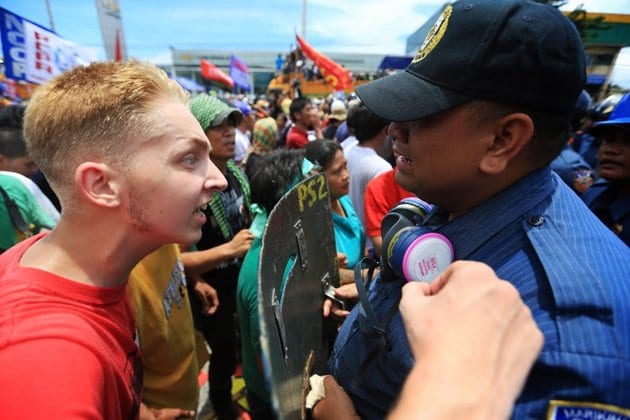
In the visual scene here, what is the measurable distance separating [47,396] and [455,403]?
0.82 m

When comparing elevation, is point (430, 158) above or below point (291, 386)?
above

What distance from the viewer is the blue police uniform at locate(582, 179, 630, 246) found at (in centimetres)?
216

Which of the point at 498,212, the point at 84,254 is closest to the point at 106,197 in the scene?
the point at 84,254

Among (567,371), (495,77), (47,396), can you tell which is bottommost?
(47,396)

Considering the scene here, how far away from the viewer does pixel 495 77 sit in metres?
0.88

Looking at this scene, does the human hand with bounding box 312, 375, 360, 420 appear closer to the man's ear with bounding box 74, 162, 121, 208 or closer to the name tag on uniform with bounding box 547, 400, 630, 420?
the name tag on uniform with bounding box 547, 400, 630, 420

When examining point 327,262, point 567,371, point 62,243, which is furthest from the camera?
point 327,262

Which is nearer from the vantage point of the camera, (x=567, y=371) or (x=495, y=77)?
(x=567, y=371)

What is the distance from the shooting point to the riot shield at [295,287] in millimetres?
693

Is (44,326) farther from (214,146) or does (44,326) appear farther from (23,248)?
(214,146)

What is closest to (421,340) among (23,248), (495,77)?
(495,77)

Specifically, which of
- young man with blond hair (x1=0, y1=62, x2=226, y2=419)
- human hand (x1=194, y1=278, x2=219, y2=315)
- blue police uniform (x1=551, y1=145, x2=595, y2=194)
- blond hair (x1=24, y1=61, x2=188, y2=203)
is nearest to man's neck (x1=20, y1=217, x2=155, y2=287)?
young man with blond hair (x1=0, y1=62, x2=226, y2=419)

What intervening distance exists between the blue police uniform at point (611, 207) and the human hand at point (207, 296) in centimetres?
267

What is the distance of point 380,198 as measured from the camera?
268 cm
